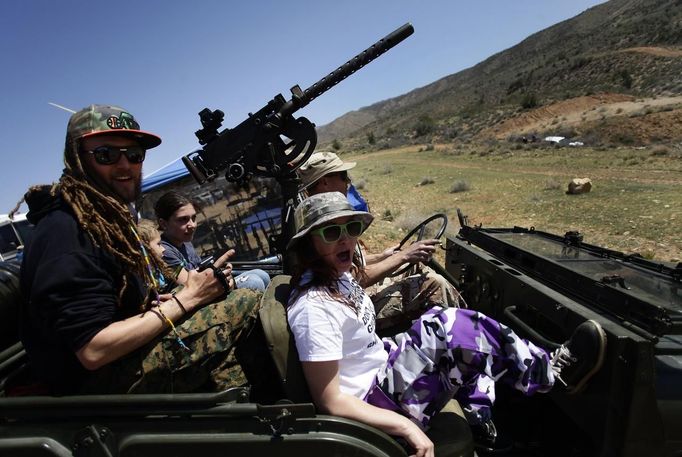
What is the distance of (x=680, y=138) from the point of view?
22078mm

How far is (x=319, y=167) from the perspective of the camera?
3705 mm

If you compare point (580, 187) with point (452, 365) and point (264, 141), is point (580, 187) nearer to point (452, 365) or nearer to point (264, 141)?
point (264, 141)

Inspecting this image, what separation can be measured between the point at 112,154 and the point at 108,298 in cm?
65

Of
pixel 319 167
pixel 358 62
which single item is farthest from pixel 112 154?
pixel 358 62

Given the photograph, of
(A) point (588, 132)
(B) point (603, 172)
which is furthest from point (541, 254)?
(A) point (588, 132)

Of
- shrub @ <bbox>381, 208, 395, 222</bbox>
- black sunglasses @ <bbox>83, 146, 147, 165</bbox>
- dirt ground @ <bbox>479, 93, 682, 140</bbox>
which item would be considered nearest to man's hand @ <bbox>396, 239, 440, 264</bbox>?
black sunglasses @ <bbox>83, 146, 147, 165</bbox>

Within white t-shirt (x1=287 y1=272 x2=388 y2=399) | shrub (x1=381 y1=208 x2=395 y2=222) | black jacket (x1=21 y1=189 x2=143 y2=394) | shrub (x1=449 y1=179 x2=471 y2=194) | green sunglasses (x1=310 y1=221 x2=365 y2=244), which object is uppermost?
black jacket (x1=21 y1=189 x2=143 y2=394)

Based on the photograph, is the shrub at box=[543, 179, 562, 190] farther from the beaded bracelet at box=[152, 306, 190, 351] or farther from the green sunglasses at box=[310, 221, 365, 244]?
the beaded bracelet at box=[152, 306, 190, 351]

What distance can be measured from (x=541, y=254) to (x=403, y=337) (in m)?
1.16

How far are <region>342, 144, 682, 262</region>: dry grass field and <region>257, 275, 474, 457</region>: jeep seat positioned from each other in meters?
6.29

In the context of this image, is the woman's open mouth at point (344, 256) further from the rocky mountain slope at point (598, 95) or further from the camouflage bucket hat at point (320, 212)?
the rocky mountain slope at point (598, 95)

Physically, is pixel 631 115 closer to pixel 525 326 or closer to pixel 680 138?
pixel 680 138

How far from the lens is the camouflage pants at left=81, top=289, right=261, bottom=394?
5.97 feet

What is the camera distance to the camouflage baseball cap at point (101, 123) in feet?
6.20
